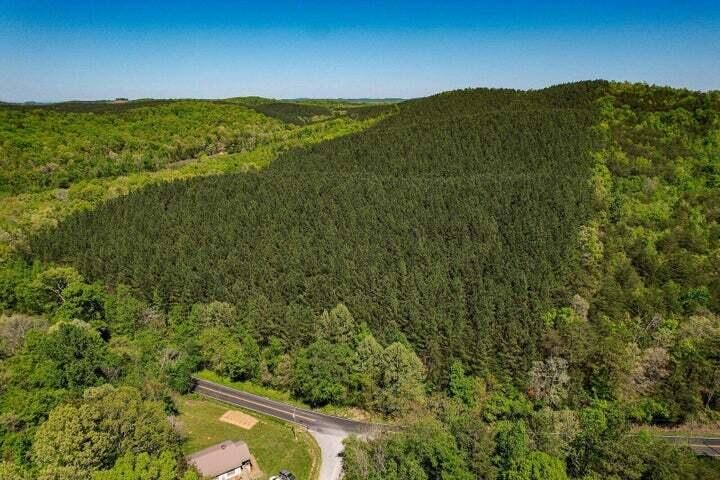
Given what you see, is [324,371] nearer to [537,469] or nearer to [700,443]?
[537,469]

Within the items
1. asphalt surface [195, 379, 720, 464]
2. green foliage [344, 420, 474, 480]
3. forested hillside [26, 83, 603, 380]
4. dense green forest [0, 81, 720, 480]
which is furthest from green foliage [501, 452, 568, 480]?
forested hillside [26, 83, 603, 380]

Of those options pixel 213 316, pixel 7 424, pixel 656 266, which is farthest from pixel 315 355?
pixel 656 266

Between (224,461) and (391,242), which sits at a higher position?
(391,242)

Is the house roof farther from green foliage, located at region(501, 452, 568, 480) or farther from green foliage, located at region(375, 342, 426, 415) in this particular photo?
green foliage, located at region(501, 452, 568, 480)

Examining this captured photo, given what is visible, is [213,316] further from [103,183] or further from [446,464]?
[103,183]

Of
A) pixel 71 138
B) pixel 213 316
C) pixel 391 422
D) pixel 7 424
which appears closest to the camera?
pixel 7 424

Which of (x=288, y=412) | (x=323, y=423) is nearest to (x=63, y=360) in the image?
(x=288, y=412)
